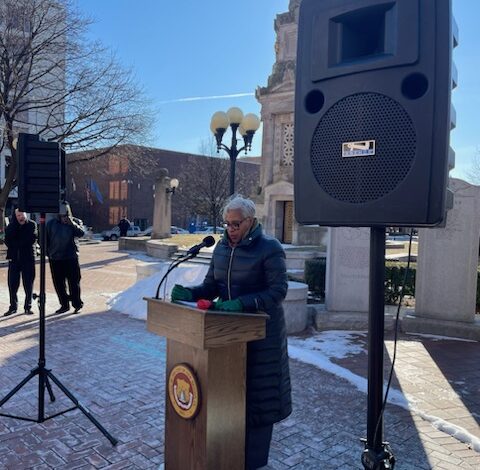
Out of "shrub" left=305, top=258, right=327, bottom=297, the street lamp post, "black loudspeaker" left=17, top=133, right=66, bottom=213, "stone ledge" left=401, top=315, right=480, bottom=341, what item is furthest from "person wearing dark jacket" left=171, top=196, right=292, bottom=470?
the street lamp post

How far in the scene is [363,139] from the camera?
2.04 meters

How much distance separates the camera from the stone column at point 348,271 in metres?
7.48

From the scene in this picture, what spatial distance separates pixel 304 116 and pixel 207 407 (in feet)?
5.14

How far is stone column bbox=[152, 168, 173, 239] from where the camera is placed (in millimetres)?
22688

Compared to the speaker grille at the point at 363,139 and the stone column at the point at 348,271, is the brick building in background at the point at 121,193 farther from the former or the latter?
the speaker grille at the point at 363,139

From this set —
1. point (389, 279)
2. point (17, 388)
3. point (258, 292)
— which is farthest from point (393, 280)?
point (17, 388)

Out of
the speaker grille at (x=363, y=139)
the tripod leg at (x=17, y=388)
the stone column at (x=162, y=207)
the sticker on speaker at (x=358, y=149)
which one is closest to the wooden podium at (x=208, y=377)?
the speaker grille at (x=363, y=139)

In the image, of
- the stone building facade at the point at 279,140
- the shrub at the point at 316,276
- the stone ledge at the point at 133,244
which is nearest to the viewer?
the shrub at the point at 316,276

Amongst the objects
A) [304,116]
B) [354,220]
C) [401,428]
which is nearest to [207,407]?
[354,220]

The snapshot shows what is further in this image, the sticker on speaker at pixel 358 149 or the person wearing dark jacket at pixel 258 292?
the person wearing dark jacket at pixel 258 292

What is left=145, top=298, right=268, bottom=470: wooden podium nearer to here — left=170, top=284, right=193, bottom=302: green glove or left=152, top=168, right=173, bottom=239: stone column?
left=170, top=284, right=193, bottom=302: green glove

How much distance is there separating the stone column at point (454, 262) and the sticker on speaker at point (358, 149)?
540 centimetres

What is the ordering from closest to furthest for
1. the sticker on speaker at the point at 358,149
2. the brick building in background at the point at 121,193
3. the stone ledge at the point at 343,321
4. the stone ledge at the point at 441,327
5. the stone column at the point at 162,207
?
the sticker on speaker at the point at 358,149, the stone ledge at the point at 441,327, the stone ledge at the point at 343,321, the stone column at the point at 162,207, the brick building in background at the point at 121,193

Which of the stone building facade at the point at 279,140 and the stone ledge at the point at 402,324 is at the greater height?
the stone building facade at the point at 279,140
